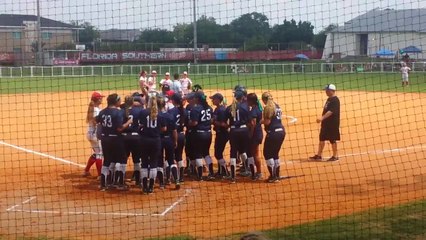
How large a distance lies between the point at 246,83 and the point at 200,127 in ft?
83.5

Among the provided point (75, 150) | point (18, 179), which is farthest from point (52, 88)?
point (18, 179)

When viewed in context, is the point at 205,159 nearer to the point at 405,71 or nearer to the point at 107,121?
the point at 107,121

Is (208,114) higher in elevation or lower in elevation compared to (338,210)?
higher

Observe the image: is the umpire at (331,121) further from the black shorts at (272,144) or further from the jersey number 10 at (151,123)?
the jersey number 10 at (151,123)

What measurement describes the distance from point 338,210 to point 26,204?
5.02 m

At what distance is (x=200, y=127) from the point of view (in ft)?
43.3

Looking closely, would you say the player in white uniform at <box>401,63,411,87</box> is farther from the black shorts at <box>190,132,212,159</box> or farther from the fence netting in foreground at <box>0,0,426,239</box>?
the black shorts at <box>190,132,212,159</box>

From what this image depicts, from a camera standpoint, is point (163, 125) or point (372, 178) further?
point (372, 178)

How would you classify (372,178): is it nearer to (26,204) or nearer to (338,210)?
(338,210)

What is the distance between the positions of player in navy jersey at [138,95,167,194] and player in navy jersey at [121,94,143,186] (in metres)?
0.20

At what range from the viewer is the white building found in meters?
15.2

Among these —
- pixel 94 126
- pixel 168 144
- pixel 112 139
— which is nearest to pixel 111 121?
pixel 112 139

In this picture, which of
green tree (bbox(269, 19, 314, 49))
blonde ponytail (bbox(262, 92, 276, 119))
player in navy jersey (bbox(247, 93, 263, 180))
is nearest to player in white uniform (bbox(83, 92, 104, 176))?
player in navy jersey (bbox(247, 93, 263, 180))

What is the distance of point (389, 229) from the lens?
925 centimetres
